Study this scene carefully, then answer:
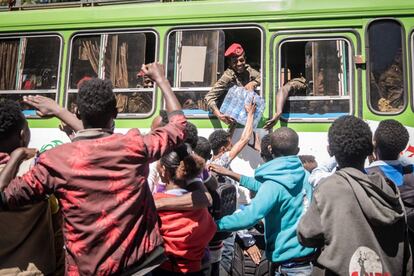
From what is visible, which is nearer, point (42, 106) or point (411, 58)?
point (42, 106)

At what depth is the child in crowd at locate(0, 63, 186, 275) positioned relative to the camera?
6.38ft

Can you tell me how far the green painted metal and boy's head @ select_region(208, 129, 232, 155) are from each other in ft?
0.90

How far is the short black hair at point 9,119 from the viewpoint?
7.63 feet

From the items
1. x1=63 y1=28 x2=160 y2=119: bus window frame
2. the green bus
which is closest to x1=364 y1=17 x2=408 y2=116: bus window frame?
the green bus

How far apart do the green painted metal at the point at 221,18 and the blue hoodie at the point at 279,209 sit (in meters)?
1.57

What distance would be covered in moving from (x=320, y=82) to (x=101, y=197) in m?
3.16

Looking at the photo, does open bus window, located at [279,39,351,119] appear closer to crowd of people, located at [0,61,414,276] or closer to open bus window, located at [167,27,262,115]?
open bus window, located at [167,27,262,115]

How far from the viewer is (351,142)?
7.67ft

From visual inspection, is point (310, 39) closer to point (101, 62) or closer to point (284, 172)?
point (284, 172)

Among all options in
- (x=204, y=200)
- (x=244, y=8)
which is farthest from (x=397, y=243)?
(x=244, y=8)

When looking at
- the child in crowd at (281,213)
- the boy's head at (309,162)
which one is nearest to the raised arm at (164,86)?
the child in crowd at (281,213)

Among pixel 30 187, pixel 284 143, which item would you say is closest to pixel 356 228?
pixel 284 143

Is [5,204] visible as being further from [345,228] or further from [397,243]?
[397,243]

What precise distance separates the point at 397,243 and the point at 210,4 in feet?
11.2
